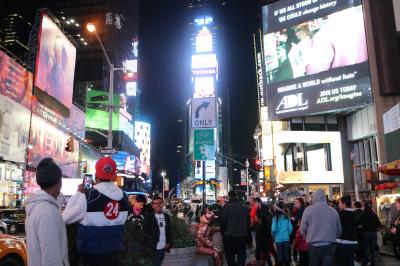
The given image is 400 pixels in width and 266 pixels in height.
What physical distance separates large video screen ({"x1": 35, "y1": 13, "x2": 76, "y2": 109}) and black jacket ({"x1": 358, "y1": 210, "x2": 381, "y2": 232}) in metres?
42.3

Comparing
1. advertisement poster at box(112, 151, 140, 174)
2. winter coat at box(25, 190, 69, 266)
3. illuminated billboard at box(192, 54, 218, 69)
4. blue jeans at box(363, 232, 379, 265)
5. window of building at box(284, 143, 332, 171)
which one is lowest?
blue jeans at box(363, 232, 379, 265)

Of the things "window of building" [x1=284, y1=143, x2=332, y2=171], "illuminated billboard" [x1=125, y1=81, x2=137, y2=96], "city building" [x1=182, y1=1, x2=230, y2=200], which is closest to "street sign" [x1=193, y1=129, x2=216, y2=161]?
"city building" [x1=182, y1=1, x2=230, y2=200]

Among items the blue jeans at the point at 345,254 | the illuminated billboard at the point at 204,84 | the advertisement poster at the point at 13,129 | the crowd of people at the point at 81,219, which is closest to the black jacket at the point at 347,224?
the blue jeans at the point at 345,254

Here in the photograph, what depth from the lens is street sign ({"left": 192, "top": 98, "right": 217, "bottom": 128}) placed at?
40.6ft

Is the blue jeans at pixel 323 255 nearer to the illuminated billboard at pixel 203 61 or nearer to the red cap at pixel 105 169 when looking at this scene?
the red cap at pixel 105 169

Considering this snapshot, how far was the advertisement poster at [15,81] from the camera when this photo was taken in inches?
1610

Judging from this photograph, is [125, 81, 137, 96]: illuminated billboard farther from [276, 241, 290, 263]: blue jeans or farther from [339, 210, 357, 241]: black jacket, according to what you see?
[339, 210, 357, 241]: black jacket

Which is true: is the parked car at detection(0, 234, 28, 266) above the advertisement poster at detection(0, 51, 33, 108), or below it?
below

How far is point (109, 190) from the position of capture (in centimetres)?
464

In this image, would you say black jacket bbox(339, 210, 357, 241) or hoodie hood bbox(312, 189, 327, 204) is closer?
hoodie hood bbox(312, 189, 327, 204)

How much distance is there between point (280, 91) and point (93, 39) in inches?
2782

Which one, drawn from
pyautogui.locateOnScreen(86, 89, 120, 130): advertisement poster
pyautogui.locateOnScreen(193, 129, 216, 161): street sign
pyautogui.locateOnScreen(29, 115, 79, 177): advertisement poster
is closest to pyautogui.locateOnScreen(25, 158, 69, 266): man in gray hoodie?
pyautogui.locateOnScreen(193, 129, 216, 161): street sign

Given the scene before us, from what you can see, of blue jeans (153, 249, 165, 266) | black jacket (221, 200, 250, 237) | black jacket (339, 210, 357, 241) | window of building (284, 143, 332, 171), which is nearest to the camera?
blue jeans (153, 249, 165, 266)

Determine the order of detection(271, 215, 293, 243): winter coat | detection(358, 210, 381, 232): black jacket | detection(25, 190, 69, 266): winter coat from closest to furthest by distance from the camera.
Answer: detection(25, 190, 69, 266): winter coat < detection(271, 215, 293, 243): winter coat < detection(358, 210, 381, 232): black jacket
